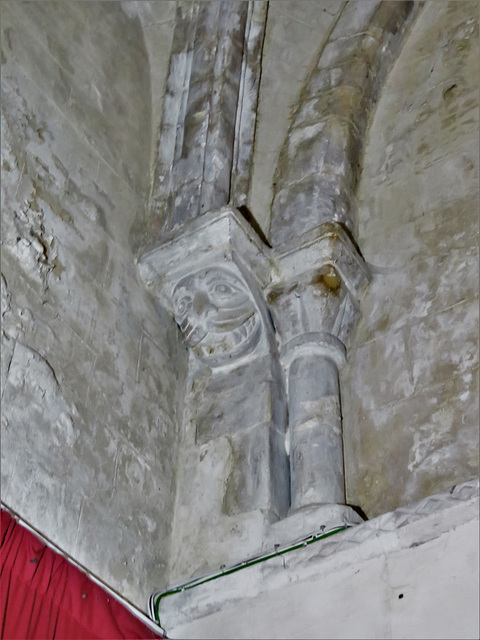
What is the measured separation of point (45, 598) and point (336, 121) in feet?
9.87

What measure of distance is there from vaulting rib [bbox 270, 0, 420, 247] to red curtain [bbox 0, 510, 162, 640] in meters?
2.05

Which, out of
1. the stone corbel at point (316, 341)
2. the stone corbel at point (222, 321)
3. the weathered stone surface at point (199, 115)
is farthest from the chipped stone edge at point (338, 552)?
the weathered stone surface at point (199, 115)

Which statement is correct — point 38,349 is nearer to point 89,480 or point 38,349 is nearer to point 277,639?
point 89,480

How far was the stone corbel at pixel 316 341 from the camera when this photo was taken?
3771 mm

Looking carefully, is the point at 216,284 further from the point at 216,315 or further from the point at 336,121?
the point at 336,121

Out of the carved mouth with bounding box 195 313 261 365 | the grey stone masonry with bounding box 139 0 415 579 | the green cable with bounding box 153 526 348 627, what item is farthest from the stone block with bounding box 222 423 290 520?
the carved mouth with bounding box 195 313 261 365

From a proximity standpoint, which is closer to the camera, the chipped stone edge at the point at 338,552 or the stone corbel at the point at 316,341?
the chipped stone edge at the point at 338,552

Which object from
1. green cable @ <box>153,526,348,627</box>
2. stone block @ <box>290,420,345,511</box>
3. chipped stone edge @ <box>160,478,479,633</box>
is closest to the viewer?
chipped stone edge @ <box>160,478,479,633</box>

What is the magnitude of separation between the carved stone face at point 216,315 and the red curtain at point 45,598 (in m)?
1.44

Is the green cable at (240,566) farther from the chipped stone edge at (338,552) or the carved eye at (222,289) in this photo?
the carved eye at (222,289)

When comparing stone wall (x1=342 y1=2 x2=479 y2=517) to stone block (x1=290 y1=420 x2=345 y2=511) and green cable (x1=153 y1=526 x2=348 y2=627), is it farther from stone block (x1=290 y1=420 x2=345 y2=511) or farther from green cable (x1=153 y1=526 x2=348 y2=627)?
green cable (x1=153 y1=526 x2=348 y2=627)

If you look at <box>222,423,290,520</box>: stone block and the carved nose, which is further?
the carved nose

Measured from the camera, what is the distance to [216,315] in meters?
4.43

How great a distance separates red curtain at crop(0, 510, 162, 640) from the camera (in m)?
2.90
